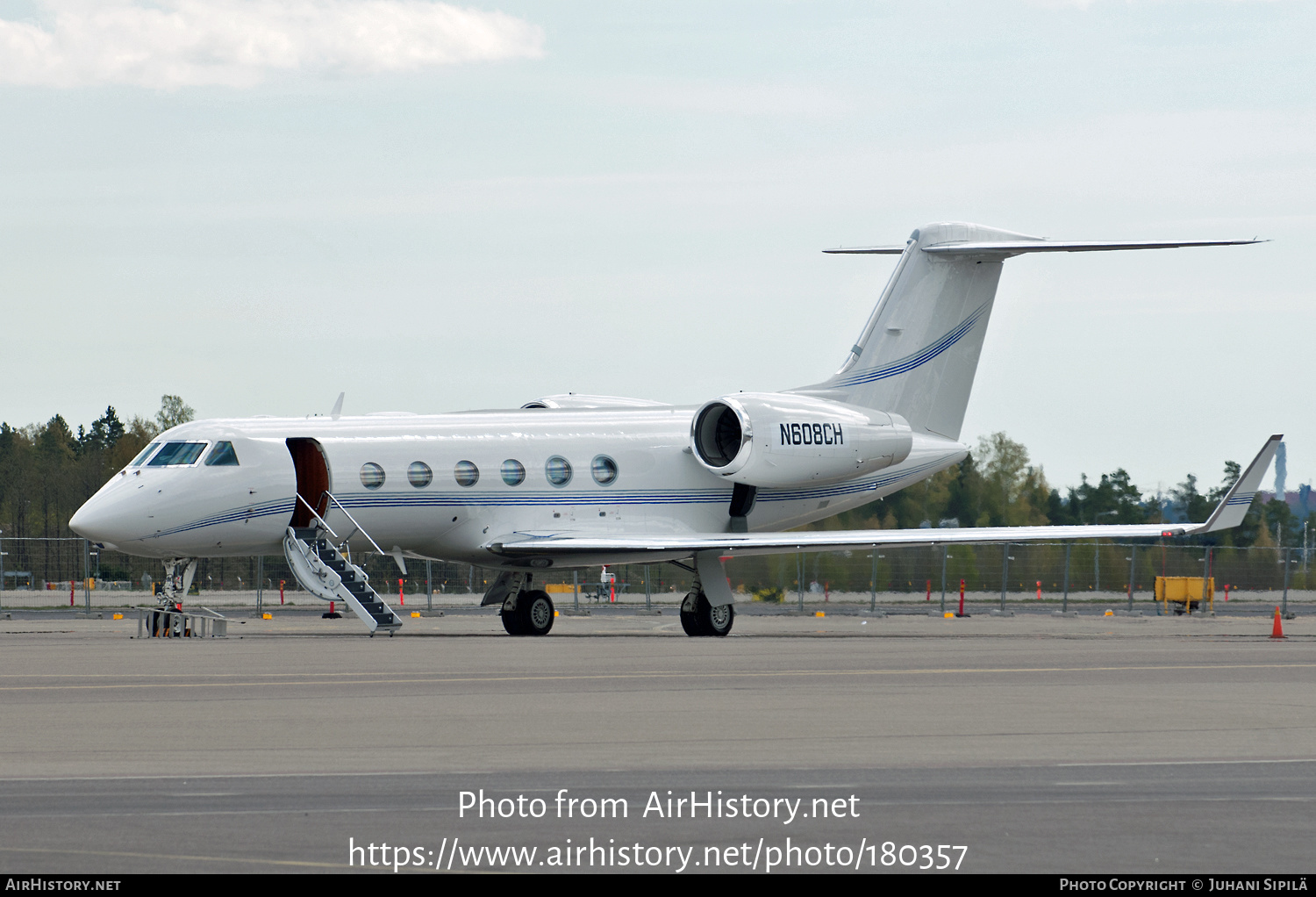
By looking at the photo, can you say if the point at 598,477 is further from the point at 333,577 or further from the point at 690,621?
the point at 333,577

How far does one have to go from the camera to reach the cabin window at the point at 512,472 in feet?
97.6

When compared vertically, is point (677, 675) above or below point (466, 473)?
below

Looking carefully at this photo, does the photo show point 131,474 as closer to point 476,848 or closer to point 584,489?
point 584,489

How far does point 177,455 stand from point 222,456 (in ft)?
2.32

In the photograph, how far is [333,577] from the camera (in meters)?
27.4

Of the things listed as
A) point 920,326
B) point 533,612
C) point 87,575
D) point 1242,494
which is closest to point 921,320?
point 920,326

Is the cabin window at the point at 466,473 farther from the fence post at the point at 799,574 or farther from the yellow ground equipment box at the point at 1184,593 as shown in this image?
the yellow ground equipment box at the point at 1184,593

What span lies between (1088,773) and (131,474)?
19.9m

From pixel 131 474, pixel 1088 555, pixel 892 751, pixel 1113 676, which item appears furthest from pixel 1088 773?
pixel 1088 555

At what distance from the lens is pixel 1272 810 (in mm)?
9008

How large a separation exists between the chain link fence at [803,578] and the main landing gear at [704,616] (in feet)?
45.4

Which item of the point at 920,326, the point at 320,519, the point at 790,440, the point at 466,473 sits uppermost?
the point at 920,326

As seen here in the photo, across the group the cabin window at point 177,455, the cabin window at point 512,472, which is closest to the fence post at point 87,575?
the cabin window at point 177,455

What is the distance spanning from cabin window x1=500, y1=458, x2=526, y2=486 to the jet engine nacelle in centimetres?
332
